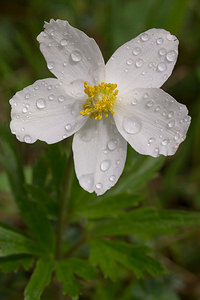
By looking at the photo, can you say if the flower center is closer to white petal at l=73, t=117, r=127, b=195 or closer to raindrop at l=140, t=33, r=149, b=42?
white petal at l=73, t=117, r=127, b=195

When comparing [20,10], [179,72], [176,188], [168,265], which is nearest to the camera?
[168,265]

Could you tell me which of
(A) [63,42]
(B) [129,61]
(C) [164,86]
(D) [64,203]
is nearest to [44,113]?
(A) [63,42]

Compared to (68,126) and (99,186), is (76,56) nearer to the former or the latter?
(68,126)

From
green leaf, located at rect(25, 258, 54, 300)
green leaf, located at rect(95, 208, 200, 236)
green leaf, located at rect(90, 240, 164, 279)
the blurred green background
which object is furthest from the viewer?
the blurred green background

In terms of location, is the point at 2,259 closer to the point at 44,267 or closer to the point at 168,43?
the point at 44,267

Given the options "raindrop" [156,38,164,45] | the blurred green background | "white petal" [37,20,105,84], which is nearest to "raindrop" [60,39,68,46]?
"white petal" [37,20,105,84]

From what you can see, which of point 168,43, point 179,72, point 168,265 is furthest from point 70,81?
point 179,72
